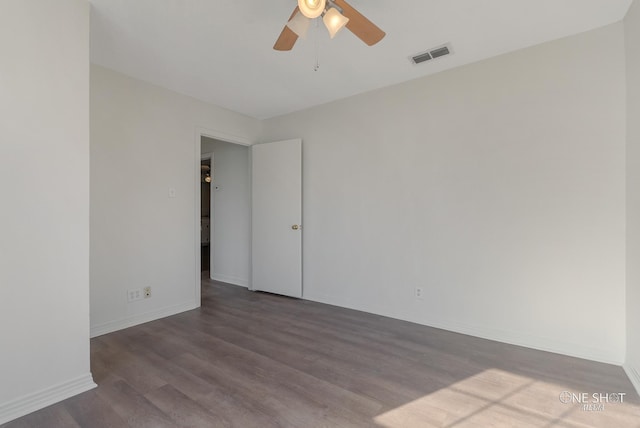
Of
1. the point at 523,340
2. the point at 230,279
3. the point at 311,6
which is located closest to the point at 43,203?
→ the point at 311,6

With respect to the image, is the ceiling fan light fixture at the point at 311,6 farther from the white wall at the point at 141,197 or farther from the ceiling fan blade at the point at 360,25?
the white wall at the point at 141,197

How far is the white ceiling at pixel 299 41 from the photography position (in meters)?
2.04

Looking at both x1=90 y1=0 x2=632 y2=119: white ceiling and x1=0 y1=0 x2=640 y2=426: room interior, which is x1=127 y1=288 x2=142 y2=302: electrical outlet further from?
x1=90 y1=0 x2=632 y2=119: white ceiling

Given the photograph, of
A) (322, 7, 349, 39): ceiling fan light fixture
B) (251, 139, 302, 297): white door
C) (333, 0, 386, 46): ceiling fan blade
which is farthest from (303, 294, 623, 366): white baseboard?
(322, 7, 349, 39): ceiling fan light fixture

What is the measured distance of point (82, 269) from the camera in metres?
1.95

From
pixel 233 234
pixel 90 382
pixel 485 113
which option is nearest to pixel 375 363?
pixel 90 382

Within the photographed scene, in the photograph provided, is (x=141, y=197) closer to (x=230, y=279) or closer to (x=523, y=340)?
(x=230, y=279)

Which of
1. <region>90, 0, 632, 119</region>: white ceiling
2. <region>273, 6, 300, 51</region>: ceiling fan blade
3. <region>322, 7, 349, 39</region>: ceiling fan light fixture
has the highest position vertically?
<region>90, 0, 632, 119</region>: white ceiling

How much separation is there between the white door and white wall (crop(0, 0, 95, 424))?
2.34 m

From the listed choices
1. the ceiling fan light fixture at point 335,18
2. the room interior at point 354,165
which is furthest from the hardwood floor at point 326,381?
the ceiling fan light fixture at point 335,18

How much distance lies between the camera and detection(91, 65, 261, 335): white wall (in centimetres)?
283

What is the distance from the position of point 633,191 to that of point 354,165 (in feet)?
7.63

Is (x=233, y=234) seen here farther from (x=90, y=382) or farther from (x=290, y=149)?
(x=90, y=382)

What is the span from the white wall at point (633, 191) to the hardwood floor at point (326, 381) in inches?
9.5
